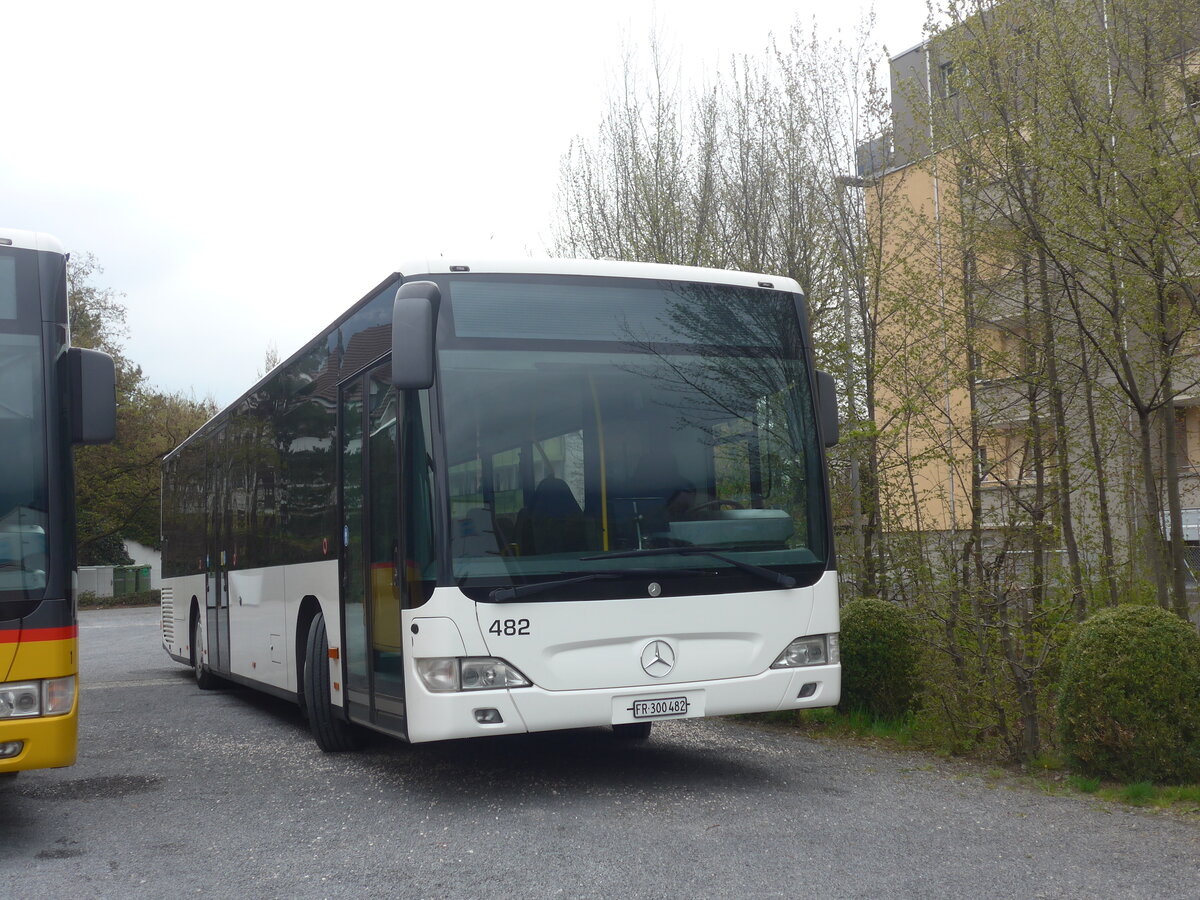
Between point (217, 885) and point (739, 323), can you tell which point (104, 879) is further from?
point (739, 323)

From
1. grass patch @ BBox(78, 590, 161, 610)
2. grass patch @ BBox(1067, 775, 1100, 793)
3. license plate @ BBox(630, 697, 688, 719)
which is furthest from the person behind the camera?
grass patch @ BBox(78, 590, 161, 610)

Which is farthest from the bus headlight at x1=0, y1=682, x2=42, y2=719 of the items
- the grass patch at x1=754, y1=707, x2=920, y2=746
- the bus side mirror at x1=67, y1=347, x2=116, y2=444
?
the grass patch at x1=754, y1=707, x2=920, y2=746

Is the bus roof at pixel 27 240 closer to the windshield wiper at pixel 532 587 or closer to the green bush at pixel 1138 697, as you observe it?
the windshield wiper at pixel 532 587

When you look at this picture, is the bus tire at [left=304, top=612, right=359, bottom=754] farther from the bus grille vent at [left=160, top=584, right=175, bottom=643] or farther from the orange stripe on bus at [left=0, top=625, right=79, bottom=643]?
the bus grille vent at [left=160, top=584, right=175, bottom=643]

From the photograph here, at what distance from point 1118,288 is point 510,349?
4926 mm

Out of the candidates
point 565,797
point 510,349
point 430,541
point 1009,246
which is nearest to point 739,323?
point 510,349

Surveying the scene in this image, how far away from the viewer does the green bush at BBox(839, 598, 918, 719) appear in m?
10.3

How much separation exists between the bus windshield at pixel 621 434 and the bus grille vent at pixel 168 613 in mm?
11167

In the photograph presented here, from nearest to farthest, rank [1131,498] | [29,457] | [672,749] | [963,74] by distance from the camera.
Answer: [29,457], [672,749], [963,74], [1131,498]

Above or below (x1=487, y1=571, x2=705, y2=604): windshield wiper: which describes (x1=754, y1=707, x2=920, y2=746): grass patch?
below

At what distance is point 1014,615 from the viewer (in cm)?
957

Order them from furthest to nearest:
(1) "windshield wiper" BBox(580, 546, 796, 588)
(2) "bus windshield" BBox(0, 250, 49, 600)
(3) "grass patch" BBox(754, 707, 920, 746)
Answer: (3) "grass patch" BBox(754, 707, 920, 746)
(1) "windshield wiper" BBox(580, 546, 796, 588)
(2) "bus windshield" BBox(0, 250, 49, 600)

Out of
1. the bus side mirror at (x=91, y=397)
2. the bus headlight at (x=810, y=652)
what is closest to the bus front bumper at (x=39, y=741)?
the bus side mirror at (x=91, y=397)

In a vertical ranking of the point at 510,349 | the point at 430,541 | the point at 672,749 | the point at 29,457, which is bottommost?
the point at 672,749
